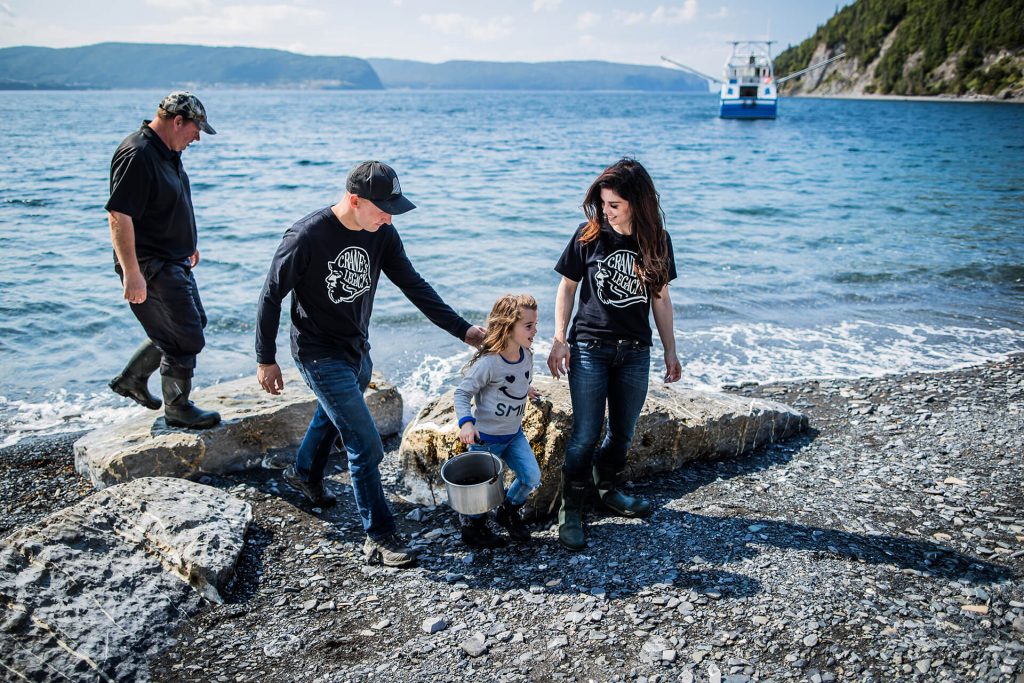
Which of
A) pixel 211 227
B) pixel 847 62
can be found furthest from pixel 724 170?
pixel 847 62

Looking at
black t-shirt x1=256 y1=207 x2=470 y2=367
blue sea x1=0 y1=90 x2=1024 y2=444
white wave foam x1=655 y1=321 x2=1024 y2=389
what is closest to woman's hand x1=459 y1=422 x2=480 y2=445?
black t-shirt x1=256 y1=207 x2=470 y2=367

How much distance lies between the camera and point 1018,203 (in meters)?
22.1

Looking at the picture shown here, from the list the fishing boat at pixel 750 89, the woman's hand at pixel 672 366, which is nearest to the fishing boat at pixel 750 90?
the fishing boat at pixel 750 89

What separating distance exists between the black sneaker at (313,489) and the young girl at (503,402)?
120cm

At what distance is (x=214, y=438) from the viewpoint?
5.82m

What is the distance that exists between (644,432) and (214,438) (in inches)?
138

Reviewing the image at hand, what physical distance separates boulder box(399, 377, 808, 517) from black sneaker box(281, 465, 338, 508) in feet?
1.96

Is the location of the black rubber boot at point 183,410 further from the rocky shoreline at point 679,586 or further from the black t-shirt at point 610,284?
Result: the black t-shirt at point 610,284

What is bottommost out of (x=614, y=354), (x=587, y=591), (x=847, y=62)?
(x=587, y=591)

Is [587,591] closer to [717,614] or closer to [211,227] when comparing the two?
[717,614]

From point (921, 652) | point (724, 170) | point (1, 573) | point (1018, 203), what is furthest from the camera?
point (724, 170)

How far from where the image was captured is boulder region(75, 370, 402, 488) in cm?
556

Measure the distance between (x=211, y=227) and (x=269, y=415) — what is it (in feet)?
46.1

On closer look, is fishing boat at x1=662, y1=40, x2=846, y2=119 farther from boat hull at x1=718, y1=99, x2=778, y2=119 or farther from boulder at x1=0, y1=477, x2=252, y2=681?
boulder at x1=0, y1=477, x2=252, y2=681
